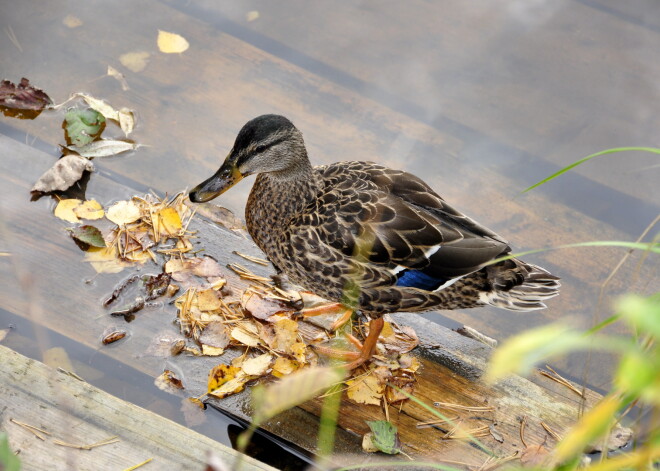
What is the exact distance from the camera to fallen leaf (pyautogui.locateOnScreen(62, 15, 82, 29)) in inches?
165

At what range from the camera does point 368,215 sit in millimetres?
2654

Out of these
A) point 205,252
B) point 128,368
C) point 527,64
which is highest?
point 527,64

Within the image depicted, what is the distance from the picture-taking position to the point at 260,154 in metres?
2.76

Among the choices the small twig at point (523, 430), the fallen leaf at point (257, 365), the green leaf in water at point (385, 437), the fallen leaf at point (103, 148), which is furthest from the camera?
the fallen leaf at point (103, 148)

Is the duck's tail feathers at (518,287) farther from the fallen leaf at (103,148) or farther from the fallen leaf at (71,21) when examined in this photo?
the fallen leaf at (71,21)

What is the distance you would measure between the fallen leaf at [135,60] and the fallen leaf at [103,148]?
23.4 inches

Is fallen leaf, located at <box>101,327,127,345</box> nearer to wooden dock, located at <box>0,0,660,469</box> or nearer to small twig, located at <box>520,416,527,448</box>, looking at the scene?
wooden dock, located at <box>0,0,660,469</box>

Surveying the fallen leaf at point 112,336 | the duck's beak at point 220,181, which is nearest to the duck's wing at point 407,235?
the duck's beak at point 220,181

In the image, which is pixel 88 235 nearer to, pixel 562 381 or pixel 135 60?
pixel 135 60

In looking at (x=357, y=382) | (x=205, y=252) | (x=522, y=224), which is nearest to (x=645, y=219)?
(x=522, y=224)

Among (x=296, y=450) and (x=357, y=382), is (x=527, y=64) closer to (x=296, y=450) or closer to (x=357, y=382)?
(x=357, y=382)

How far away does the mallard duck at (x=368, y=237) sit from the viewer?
2641 millimetres

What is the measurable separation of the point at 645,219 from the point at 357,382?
2.06 m

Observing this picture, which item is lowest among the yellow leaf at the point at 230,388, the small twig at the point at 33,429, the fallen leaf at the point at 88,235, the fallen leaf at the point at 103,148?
the yellow leaf at the point at 230,388
